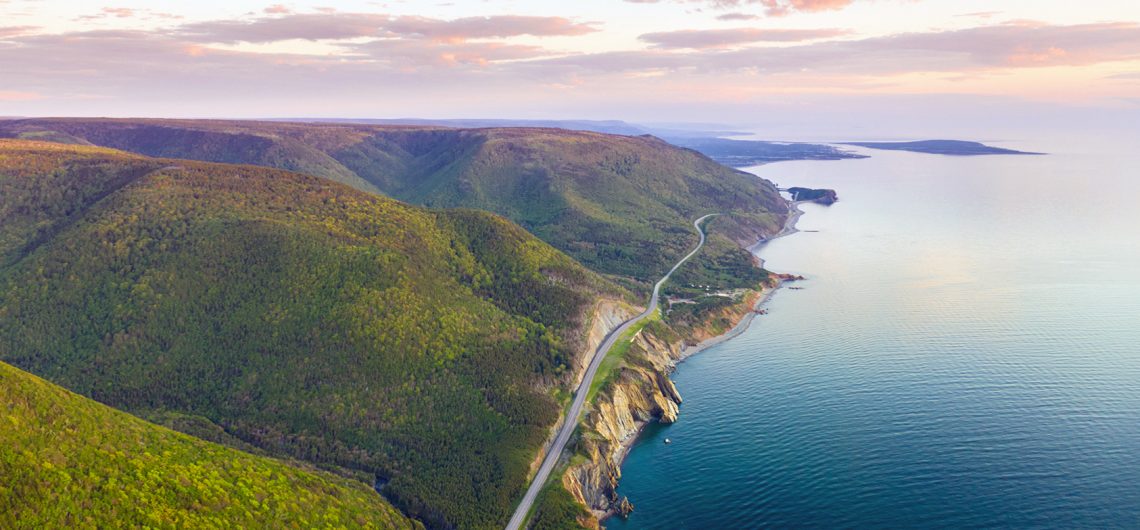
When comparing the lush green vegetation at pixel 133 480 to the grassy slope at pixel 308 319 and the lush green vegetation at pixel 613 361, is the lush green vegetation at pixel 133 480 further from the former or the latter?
the lush green vegetation at pixel 613 361

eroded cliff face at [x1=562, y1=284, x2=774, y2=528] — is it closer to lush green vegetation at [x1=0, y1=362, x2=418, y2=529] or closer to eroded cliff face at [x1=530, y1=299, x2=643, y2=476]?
eroded cliff face at [x1=530, y1=299, x2=643, y2=476]

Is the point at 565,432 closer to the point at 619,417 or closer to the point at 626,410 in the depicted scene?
the point at 619,417

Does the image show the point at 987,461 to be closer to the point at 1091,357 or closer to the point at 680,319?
the point at 1091,357

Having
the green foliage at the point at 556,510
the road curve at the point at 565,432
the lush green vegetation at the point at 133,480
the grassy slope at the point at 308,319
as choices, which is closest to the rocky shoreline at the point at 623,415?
the green foliage at the point at 556,510

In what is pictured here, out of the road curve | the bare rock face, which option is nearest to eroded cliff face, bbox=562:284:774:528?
the bare rock face

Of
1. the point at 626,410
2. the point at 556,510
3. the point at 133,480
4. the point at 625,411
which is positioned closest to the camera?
the point at 133,480

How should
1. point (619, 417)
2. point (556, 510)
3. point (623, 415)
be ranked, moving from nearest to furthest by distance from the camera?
point (556, 510), point (619, 417), point (623, 415)

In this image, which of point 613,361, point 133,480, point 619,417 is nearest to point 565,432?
point 619,417
